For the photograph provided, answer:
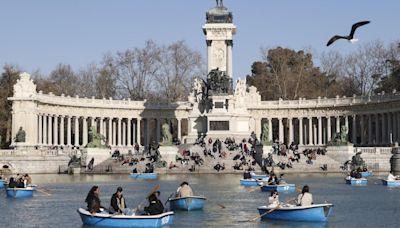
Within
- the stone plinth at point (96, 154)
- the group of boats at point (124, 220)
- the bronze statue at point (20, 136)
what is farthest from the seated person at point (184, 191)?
the bronze statue at point (20, 136)

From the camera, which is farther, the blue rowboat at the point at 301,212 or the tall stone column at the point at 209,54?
the tall stone column at the point at 209,54

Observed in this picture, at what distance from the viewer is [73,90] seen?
115 metres

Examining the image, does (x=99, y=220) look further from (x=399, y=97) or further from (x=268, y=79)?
(x=268, y=79)

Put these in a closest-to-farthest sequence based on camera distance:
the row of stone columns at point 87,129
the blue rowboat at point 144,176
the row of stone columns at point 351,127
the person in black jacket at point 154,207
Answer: the person in black jacket at point 154,207, the blue rowboat at point 144,176, the row of stone columns at point 351,127, the row of stone columns at point 87,129

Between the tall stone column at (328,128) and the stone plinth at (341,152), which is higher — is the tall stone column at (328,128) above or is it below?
above

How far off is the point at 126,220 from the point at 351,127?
262ft

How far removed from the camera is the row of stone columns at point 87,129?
8806 cm

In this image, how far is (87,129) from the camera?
9994cm

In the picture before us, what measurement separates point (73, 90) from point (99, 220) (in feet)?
296

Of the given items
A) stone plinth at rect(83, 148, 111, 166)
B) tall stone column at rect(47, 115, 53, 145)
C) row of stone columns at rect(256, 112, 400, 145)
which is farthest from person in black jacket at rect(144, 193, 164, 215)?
tall stone column at rect(47, 115, 53, 145)

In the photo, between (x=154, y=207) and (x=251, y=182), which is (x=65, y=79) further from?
(x=154, y=207)

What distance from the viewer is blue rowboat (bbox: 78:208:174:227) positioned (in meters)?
25.5

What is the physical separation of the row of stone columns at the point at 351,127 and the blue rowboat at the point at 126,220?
62157mm

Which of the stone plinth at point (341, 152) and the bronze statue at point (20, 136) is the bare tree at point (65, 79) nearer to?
the bronze statue at point (20, 136)
